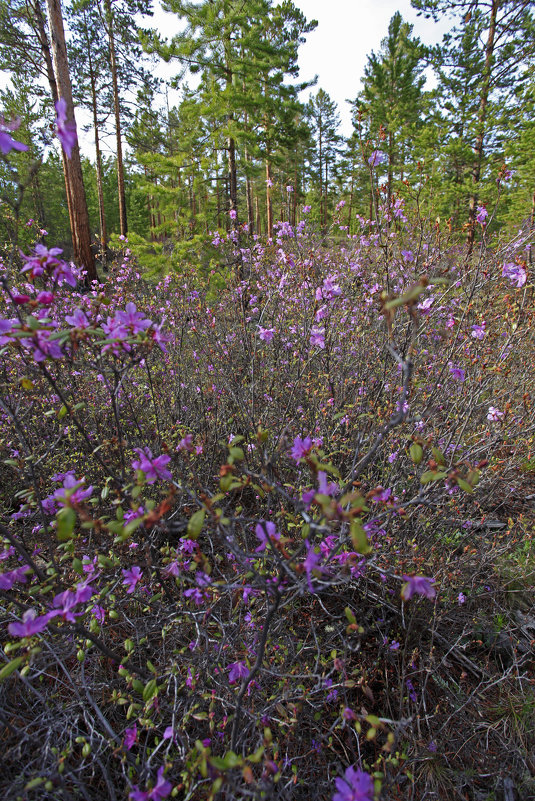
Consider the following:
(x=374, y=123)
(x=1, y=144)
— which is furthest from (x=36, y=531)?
(x=374, y=123)

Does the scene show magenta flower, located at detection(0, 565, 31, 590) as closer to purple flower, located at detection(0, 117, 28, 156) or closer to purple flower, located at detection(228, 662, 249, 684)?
purple flower, located at detection(228, 662, 249, 684)

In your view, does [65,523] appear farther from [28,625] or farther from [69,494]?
[28,625]

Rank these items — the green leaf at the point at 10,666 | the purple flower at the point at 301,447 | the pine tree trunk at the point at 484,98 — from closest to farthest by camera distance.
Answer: the green leaf at the point at 10,666 < the purple flower at the point at 301,447 < the pine tree trunk at the point at 484,98

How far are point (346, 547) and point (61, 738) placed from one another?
4.71 ft

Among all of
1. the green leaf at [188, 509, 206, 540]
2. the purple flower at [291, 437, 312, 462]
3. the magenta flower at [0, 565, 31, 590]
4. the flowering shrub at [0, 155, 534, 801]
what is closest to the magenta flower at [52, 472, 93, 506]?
the flowering shrub at [0, 155, 534, 801]

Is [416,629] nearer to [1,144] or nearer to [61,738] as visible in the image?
[61,738]

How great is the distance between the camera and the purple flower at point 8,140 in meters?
0.98

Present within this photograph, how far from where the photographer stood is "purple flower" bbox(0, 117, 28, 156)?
0.98 metres

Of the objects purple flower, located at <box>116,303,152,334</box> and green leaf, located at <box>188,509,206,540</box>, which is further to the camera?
purple flower, located at <box>116,303,152,334</box>

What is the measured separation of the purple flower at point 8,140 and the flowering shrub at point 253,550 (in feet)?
0.47

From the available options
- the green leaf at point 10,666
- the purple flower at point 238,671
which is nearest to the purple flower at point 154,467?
the green leaf at point 10,666

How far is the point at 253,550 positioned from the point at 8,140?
2.46 meters

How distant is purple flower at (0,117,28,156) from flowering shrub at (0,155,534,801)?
0.14m

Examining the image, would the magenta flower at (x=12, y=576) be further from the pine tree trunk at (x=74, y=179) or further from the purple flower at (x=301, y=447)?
the pine tree trunk at (x=74, y=179)
